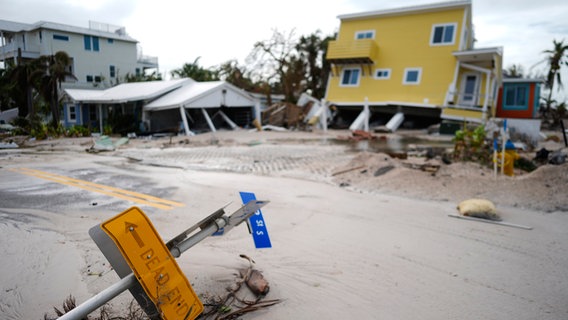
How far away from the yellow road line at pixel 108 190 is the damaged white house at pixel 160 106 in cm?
1239

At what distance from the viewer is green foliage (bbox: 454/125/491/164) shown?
10.8 meters

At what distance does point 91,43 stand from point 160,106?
40.4 feet

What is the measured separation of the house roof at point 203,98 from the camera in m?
22.7

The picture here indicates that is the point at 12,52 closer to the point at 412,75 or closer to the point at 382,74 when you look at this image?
the point at 412,75

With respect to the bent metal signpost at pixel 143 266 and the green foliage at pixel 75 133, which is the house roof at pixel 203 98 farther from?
the bent metal signpost at pixel 143 266

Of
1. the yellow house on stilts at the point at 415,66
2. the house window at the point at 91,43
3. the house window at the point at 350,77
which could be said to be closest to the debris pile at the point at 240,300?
the house window at the point at 91,43

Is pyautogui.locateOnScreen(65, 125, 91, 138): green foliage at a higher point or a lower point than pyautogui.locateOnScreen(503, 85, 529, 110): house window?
lower

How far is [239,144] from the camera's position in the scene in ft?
58.8

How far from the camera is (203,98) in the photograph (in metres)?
23.7

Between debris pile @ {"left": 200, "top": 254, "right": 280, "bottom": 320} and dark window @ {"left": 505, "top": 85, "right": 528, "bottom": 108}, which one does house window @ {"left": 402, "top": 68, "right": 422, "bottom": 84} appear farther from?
debris pile @ {"left": 200, "top": 254, "right": 280, "bottom": 320}

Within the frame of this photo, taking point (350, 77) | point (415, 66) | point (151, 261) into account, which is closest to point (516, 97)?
point (415, 66)

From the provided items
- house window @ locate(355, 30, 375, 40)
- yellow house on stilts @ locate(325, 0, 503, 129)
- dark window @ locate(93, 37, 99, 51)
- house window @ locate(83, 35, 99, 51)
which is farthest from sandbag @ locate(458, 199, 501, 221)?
house window @ locate(355, 30, 375, 40)

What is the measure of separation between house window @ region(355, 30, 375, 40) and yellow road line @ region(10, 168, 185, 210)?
2548 cm

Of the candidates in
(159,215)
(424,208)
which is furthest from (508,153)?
(159,215)
